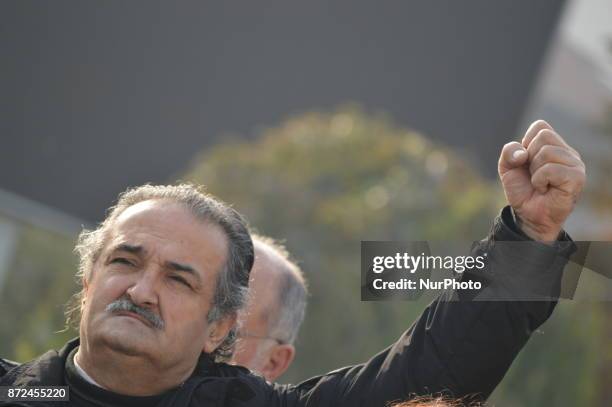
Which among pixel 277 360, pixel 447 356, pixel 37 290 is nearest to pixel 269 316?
pixel 277 360

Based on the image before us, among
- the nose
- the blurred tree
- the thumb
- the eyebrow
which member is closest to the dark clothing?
the thumb

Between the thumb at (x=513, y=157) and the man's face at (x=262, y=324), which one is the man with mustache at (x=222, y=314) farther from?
the man's face at (x=262, y=324)

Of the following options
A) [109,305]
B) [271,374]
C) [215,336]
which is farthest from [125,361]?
[271,374]

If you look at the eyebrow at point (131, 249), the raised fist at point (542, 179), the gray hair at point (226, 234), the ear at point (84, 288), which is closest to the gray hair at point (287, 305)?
the gray hair at point (226, 234)

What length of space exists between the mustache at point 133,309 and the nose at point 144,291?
13 mm

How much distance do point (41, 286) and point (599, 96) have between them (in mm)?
7649

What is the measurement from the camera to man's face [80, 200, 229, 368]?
2.75 meters

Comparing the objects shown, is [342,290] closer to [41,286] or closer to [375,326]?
[375,326]

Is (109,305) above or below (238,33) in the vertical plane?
below

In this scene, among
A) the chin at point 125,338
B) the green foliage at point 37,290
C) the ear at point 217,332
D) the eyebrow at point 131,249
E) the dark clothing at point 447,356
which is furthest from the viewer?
the green foliage at point 37,290

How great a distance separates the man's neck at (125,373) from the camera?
2764mm

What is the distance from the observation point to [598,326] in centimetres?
1188

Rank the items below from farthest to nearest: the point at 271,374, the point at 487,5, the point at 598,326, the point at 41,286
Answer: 1. the point at 487,5
2. the point at 598,326
3. the point at 41,286
4. the point at 271,374

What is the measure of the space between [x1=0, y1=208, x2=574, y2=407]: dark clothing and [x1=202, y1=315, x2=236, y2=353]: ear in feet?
0.57
